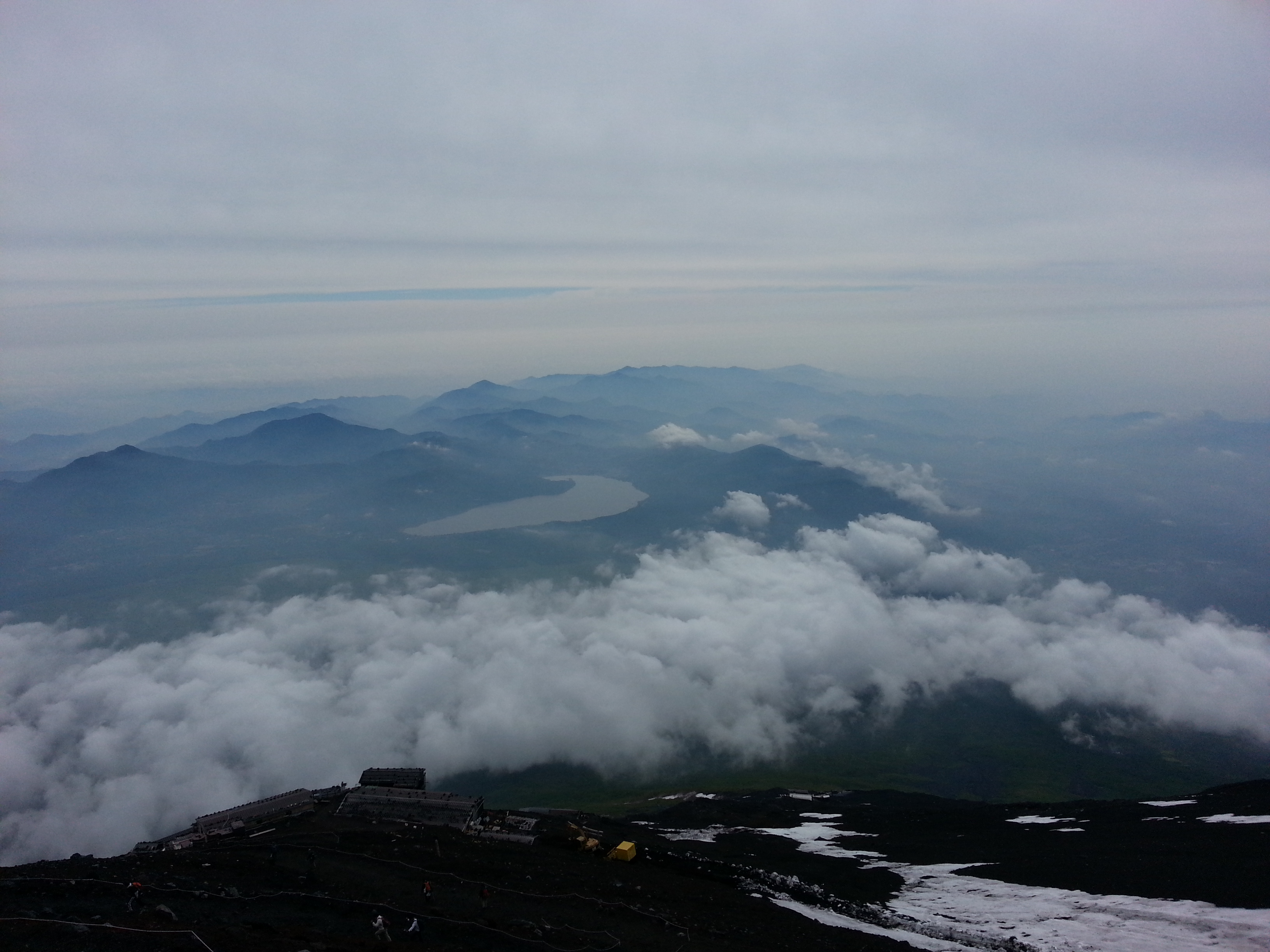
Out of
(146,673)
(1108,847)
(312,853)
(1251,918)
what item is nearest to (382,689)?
(146,673)

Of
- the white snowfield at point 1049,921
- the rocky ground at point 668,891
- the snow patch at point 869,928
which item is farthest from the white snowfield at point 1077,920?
the snow patch at point 869,928

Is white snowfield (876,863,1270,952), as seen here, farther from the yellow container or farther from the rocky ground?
the yellow container

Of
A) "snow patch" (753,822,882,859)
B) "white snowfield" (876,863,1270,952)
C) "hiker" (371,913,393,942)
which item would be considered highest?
"hiker" (371,913,393,942)

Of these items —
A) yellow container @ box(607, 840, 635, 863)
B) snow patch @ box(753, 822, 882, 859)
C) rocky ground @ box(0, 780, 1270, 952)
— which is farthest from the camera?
snow patch @ box(753, 822, 882, 859)

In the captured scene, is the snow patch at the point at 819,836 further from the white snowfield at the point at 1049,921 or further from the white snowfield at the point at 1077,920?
the white snowfield at the point at 1077,920

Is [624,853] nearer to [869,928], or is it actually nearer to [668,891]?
[668,891]

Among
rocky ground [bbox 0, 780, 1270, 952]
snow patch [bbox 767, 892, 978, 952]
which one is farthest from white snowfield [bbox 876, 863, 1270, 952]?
snow patch [bbox 767, 892, 978, 952]

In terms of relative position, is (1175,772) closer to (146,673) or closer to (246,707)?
(246,707)
